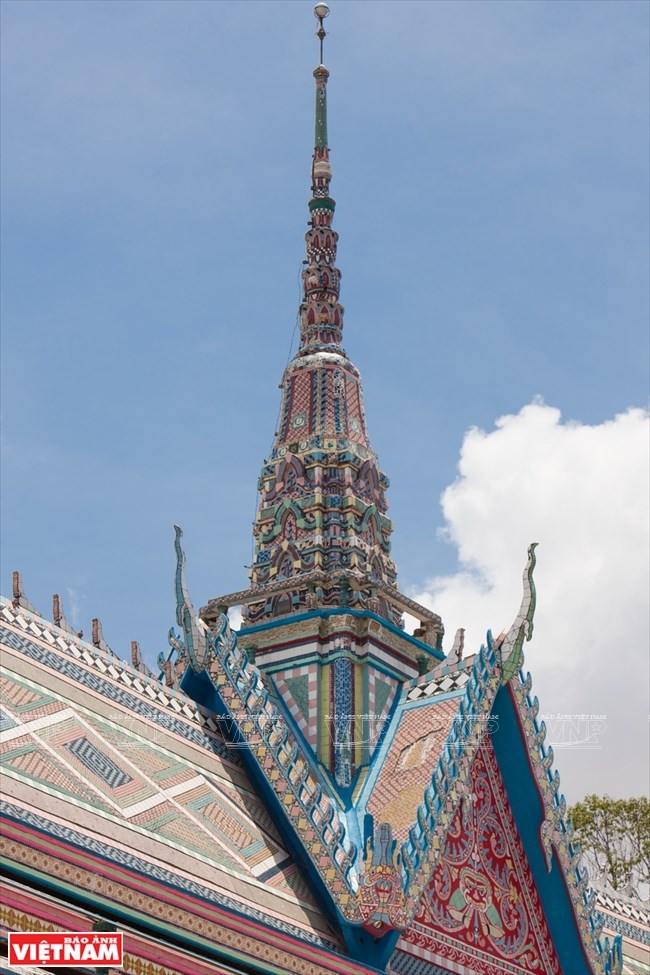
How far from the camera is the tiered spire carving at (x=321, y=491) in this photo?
794 inches

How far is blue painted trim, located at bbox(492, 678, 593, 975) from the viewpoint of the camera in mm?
18438

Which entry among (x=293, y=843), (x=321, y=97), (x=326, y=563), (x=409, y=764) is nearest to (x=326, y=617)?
(x=326, y=563)

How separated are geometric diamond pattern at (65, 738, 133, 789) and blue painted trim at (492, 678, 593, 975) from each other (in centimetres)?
525

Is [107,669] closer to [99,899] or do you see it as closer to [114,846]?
[114,846]

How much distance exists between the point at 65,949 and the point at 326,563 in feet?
28.8

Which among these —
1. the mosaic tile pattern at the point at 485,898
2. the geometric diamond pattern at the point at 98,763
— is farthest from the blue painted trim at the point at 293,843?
the geometric diamond pattern at the point at 98,763

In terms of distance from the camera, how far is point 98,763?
14820 mm

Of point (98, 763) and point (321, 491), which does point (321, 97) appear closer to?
point (321, 491)

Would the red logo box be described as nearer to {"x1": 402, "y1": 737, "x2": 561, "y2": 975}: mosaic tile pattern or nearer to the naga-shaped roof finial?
{"x1": 402, "y1": 737, "x2": 561, "y2": 975}: mosaic tile pattern

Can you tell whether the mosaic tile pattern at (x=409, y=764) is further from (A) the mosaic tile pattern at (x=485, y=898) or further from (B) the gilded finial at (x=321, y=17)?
(B) the gilded finial at (x=321, y=17)

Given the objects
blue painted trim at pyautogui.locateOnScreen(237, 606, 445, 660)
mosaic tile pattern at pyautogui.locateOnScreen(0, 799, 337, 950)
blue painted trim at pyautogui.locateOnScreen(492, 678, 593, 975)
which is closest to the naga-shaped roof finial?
blue painted trim at pyautogui.locateOnScreen(492, 678, 593, 975)

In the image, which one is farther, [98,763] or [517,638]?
[517,638]

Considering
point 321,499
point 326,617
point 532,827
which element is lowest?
point 532,827

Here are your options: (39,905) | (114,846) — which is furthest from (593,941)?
(39,905)
